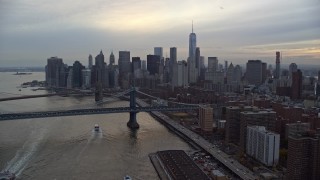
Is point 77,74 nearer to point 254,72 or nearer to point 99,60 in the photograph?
point 99,60

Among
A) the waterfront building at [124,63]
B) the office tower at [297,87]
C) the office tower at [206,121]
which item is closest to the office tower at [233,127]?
the office tower at [206,121]

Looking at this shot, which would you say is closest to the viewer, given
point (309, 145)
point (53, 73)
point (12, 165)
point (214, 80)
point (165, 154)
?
point (309, 145)

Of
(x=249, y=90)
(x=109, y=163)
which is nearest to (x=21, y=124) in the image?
(x=109, y=163)

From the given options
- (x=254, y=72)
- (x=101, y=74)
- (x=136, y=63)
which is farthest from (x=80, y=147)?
(x=136, y=63)

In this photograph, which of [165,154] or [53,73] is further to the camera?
[53,73]

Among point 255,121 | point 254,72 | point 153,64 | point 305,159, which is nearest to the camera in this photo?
point 305,159

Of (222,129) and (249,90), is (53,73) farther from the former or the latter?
(222,129)

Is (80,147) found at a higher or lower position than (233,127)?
lower
